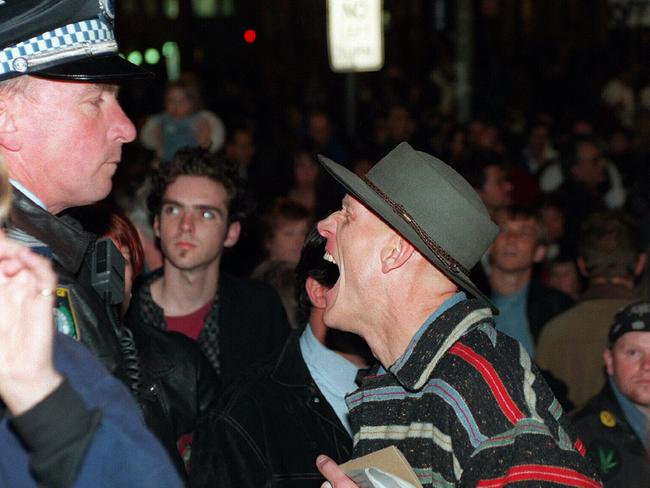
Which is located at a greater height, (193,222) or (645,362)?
(193,222)

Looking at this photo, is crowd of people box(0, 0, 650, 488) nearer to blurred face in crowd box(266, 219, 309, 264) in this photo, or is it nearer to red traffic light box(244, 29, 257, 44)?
blurred face in crowd box(266, 219, 309, 264)

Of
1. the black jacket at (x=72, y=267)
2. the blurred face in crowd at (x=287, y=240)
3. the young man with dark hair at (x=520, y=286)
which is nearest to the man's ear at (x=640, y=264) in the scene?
the young man with dark hair at (x=520, y=286)

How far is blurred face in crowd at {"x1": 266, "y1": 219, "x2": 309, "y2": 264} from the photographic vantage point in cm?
664

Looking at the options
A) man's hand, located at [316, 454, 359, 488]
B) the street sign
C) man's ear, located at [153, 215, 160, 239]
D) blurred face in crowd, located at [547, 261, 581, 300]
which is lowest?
blurred face in crowd, located at [547, 261, 581, 300]

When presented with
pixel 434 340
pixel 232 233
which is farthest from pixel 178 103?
pixel 434 340

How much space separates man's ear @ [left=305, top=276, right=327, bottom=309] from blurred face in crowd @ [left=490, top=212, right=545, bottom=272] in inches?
105

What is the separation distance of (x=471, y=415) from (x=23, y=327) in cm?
121

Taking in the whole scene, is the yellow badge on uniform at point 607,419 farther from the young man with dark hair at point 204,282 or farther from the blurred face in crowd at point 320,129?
the blurred face in crowd at point 320,129

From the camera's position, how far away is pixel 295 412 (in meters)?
3.83

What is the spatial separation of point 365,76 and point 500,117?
7834 millimetres

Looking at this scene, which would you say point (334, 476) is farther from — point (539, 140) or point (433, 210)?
point (539, 140)

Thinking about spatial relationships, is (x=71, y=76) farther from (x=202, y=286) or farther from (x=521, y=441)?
(x=202, y=286)

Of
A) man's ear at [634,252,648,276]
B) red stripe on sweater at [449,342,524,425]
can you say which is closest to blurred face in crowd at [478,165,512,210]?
man's ear at [634,252,648,276]

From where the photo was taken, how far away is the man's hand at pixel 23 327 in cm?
171
